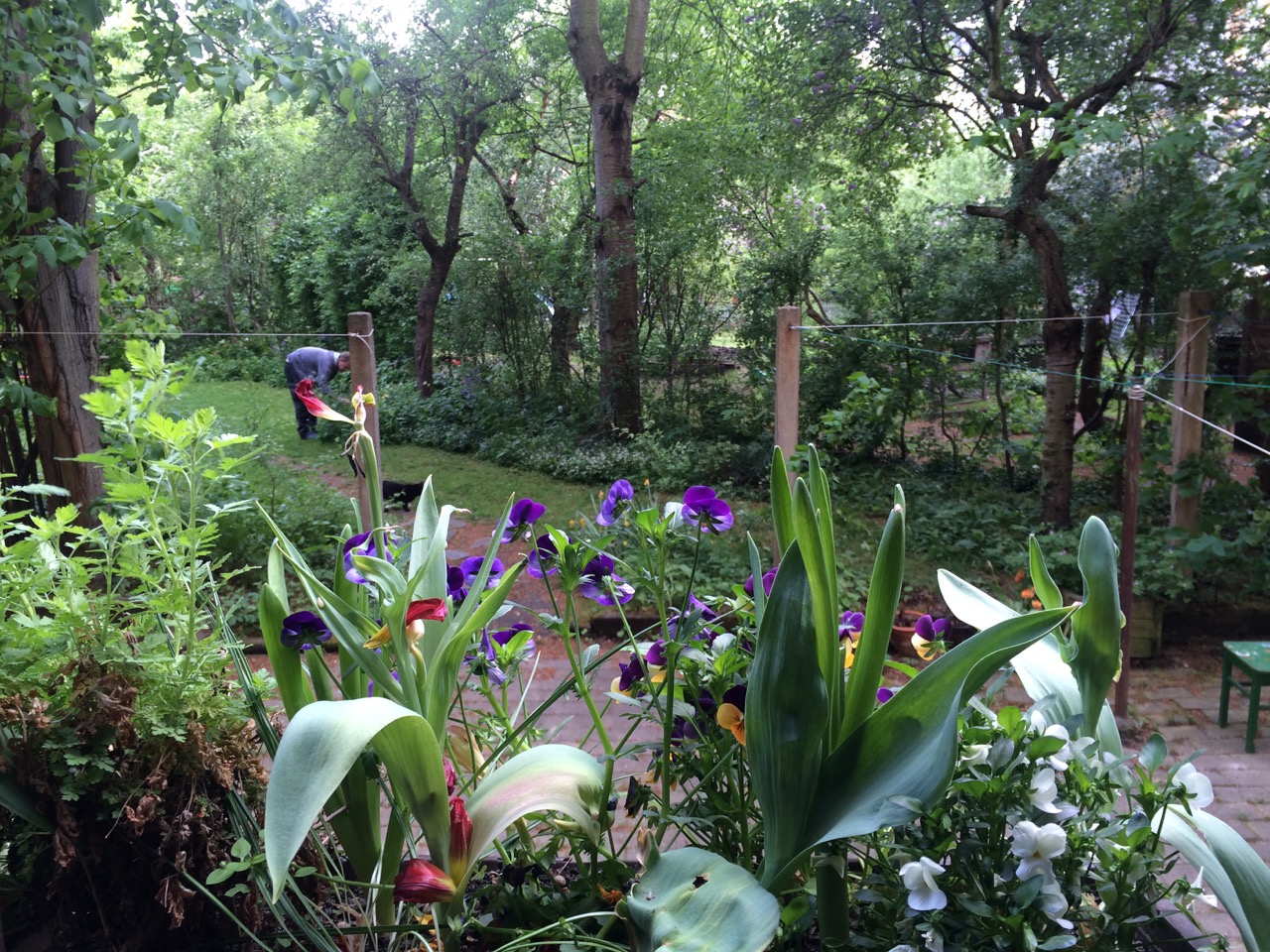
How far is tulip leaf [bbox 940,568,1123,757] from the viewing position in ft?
3.73

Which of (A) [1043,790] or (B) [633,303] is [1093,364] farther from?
(A) [1043,790]

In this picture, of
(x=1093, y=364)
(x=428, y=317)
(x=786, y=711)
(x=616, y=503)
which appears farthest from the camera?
(x=428, y=317)

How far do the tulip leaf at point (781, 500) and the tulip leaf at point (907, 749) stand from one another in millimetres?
221

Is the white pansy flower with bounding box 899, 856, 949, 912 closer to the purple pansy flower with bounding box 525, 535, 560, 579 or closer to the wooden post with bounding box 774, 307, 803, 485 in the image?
the purple pansy flower with bounding box 525, 535, 560, 579

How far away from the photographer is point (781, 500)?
110 centimetres

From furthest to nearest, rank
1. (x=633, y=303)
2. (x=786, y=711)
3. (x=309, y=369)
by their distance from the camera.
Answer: (x=309, y=369), (x=633, y=303), (x=786, y=711)

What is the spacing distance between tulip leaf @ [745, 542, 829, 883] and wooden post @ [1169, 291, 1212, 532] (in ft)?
14.0

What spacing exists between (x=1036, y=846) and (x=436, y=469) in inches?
278

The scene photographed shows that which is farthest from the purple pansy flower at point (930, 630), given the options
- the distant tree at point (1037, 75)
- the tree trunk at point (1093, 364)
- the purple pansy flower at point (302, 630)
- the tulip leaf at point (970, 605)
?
the tree trunk at point (1093, 364)

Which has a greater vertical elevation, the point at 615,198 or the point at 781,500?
the point at 615,198

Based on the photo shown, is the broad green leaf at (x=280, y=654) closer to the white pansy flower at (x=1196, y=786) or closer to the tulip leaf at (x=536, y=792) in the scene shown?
the tulip leaf at (x=536, y=792)

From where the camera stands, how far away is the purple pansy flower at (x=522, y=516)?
1.33 meters

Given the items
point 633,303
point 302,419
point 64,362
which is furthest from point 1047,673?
point 302,419

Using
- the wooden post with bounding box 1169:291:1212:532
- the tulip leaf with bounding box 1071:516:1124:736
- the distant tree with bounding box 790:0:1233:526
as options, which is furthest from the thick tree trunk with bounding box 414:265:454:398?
the tulip leaf with bounding box 1071:516:1124:736
